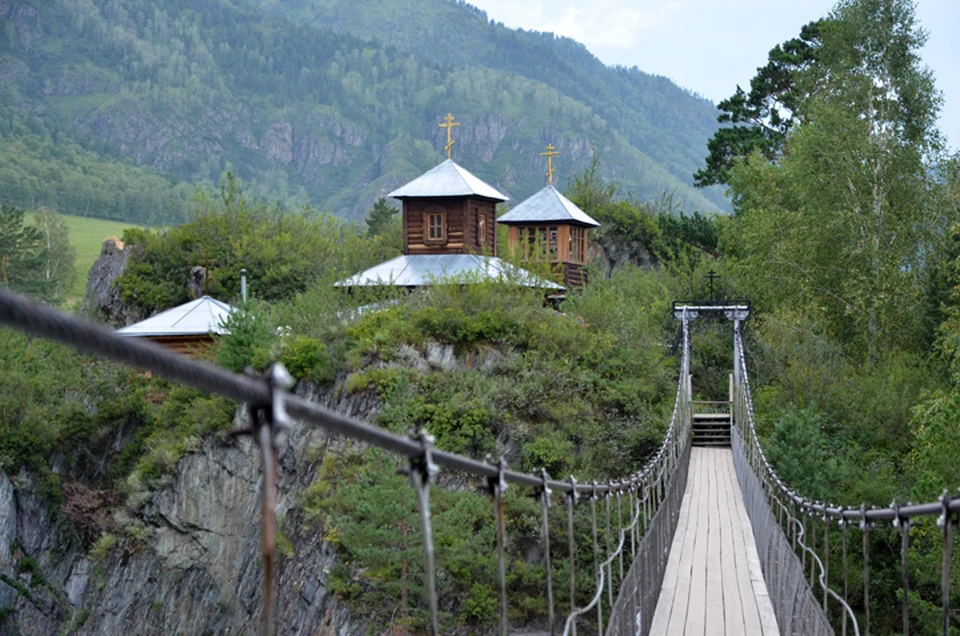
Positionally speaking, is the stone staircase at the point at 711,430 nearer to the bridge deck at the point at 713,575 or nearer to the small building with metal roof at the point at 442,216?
the bridge deck at the point at 713,575

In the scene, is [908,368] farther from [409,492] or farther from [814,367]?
[409,492]

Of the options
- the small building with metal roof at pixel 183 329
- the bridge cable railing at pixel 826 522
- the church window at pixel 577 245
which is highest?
the church window at pixel 577 245

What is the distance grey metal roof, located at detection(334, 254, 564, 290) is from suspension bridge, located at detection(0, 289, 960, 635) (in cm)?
419

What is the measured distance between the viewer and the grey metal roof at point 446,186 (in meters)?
28.4

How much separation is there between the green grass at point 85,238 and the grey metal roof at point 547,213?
149ft

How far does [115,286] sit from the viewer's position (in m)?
33.2

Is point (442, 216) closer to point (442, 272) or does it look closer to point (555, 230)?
point (442, 272)

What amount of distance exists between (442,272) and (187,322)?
6.83 meters

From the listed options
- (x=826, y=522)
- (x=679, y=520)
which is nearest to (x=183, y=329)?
(x=679, y=520)

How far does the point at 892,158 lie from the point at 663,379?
8572 millimetres

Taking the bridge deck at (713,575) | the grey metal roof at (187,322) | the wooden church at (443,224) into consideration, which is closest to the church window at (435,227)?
the wooden church at (443,224)

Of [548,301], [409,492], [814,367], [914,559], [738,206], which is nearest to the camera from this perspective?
[409,492]

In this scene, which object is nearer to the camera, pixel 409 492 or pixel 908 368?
pixel 409 492

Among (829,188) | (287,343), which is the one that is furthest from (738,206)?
(287,343)
